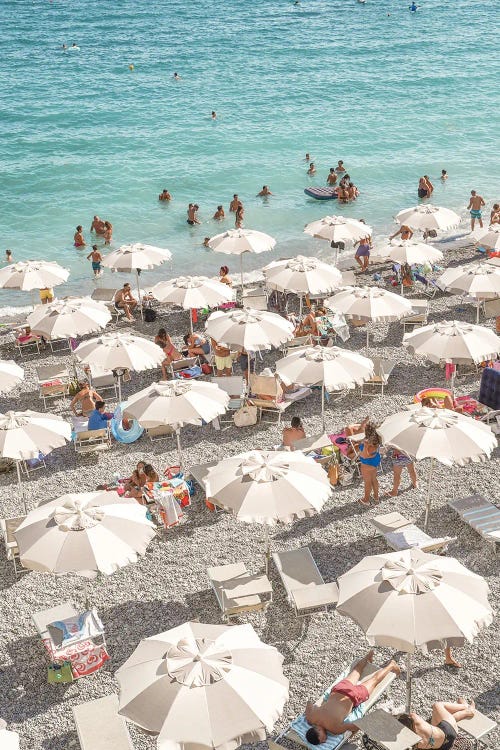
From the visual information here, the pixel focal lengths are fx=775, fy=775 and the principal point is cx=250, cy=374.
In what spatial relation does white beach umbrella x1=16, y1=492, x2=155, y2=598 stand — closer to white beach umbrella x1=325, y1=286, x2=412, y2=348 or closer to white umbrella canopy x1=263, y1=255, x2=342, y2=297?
white beach umbrella x1=325, y1=286, x2=412, y2=348

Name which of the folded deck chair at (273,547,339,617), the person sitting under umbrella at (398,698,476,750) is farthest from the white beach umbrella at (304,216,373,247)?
the person sitting under umbrella at (398,698,476,750)

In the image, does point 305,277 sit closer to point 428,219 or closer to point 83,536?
point 428,219

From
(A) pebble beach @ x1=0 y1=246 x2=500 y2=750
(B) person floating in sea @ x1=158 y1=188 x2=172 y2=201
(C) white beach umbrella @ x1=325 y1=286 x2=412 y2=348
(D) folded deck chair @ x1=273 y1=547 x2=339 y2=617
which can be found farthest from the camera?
(B) person floating in sea @ x1=158 y1=188 x2=172 y2=201

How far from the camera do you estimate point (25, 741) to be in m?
8.12

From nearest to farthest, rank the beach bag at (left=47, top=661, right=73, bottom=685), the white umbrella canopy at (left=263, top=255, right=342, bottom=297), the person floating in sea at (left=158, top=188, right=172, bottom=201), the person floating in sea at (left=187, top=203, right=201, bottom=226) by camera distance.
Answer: the beach bag at (left=47, top=661, right=73, bottom=685) → the white umbrella canopy at (left=263, top=255, right=342, bottom=297) → the person floating in sea at (left=187, top=203, right=201, bottom=226) → the person floating in sea at (left=158, top=188, right=172, bottom=201)

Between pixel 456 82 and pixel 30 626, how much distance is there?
178ft

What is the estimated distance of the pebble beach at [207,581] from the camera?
8.58 m

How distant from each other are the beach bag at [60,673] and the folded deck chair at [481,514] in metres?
5.71

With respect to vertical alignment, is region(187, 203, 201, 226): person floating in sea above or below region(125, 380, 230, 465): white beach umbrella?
below

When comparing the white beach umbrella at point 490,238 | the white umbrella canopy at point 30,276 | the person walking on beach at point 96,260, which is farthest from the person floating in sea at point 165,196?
the white beach umbrella at point 490,238

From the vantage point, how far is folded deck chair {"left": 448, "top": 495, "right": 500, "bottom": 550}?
1070 cm

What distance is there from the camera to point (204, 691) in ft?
22.0

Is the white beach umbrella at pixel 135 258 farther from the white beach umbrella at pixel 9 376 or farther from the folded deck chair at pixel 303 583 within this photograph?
the folded deck chair at pixel 303 583

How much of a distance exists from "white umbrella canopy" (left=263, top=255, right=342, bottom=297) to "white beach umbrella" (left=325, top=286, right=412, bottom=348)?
930 millimetres
